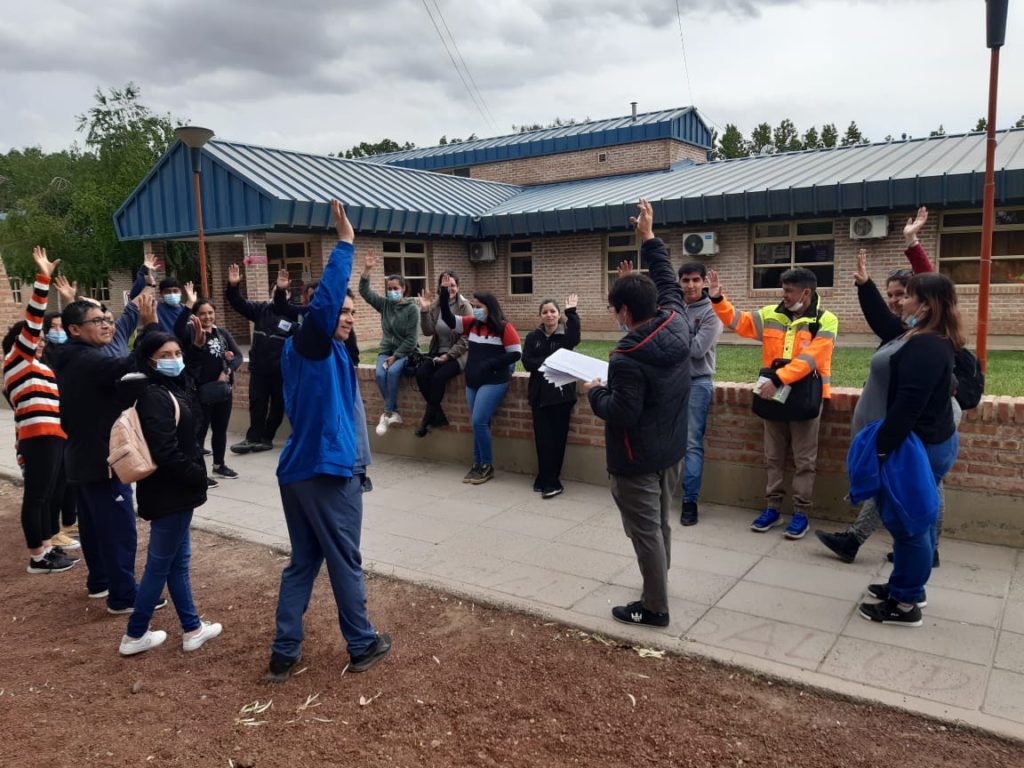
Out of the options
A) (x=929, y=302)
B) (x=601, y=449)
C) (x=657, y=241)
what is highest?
(x=657, y=241)

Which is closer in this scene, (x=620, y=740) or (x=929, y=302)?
(x=620, y=740)

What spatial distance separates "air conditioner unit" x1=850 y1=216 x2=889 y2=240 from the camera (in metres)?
15.9

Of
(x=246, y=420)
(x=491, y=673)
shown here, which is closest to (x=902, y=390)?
(x=491, y=673)

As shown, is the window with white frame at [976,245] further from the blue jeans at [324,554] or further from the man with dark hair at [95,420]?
the man with dark hair at [95,420]

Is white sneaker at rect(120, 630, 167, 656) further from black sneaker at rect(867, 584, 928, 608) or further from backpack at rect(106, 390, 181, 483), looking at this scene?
black sneaker at rect(867, 584, 928, 608)

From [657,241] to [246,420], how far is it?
22.8 feet

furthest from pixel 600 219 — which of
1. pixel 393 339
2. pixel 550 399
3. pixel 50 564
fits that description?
pixel 50 564

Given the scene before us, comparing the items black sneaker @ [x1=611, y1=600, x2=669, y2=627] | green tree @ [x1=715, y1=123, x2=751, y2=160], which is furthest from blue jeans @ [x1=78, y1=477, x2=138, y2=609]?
green tree @ [x1=715, y1=123, x2=751, y2=160]

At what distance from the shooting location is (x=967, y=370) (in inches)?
171

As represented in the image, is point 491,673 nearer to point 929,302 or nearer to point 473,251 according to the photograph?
point 929,302

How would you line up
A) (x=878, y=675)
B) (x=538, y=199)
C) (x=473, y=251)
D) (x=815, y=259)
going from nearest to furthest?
(x=878, y=675), (x=815, y=259), (x=473, y=251), (x=538, y=199)

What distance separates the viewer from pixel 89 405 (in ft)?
14.2

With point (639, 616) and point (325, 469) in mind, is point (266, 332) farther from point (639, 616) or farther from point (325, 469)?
point (639, 616)

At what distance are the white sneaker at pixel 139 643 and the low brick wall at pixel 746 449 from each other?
3.86 m
